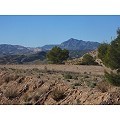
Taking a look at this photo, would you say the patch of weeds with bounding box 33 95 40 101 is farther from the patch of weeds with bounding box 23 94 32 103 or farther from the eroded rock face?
the patch of weeds with bounding box 23 94 32 103

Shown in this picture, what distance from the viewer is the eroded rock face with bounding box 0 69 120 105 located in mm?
11758

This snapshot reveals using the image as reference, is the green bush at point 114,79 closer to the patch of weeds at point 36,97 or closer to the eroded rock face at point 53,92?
the eroded rock face at point 53,92

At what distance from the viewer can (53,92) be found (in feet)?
45.8

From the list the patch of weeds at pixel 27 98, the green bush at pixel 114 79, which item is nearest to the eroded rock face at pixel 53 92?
the patch of weeds at pixel 27 98

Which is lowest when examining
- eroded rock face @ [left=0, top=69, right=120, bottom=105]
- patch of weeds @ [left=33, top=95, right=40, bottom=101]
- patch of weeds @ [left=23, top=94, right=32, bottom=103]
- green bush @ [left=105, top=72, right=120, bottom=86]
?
patch of weeds @ [left=23, top=94, right=32, bottom=103]

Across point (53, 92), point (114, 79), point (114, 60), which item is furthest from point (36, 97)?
point (114, 60)

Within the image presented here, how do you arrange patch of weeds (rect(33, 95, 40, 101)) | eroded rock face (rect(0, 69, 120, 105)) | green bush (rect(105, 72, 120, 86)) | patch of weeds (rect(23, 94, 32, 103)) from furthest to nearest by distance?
patch of weeds (rect(23, 94, 32, 103)) → patch of weeds (rect(33, 95, 40, 101)) → green bush (rect(105, 72, 120, 86)) → eroded rock face (rect(0, 69, 120, 105))

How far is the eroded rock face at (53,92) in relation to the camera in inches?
463

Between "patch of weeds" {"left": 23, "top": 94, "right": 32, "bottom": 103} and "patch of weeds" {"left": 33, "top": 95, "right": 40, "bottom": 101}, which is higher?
"patch of weeds" {"left": 33, "top": 95, "right": 40, "bottom": 101}

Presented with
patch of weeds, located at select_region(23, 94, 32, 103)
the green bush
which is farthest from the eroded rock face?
the green bush

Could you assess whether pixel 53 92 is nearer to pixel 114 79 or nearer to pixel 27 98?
pixel 27 98
